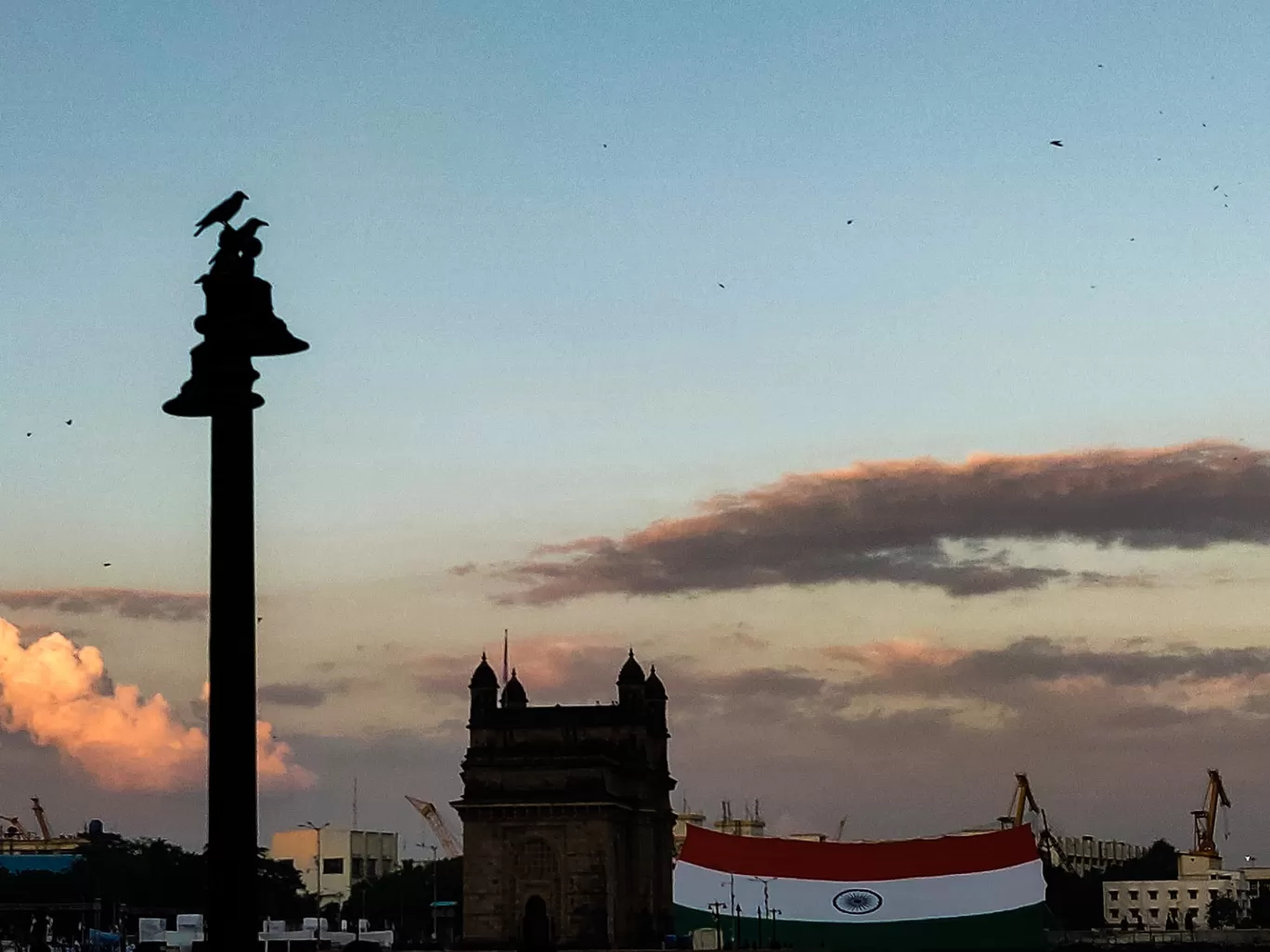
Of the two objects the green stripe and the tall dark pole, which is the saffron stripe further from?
the tall dark pole

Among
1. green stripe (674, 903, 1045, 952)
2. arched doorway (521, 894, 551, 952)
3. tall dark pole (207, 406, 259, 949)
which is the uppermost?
tall dark pole (207, 406, 259, 949)

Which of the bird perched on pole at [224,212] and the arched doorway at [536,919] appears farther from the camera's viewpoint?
the arched doorway at [536,919]

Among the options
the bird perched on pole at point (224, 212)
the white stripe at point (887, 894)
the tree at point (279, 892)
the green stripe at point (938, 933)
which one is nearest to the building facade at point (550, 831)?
the white stripe at point (887, 894)

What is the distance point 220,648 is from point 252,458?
1.83 meters

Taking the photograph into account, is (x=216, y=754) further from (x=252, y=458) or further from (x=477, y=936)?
(x=477, y=936)

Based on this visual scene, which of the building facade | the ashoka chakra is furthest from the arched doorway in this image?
the ashoka chakra

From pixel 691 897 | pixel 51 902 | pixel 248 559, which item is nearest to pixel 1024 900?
pixel 691 897

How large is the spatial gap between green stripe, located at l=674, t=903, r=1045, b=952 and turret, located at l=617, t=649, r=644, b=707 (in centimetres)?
1387

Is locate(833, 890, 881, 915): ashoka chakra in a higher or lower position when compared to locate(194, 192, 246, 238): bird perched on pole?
lower

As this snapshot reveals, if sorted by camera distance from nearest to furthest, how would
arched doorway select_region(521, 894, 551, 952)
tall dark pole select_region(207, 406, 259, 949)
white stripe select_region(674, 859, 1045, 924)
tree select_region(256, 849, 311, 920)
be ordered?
tall dark pole select_region(207, 406, 259, 949), arched doorway select_region(521, 894, 551, 952), white stripe select_region(674, 859, 1045, 924), tree select_region(256, 849, 311, 920)

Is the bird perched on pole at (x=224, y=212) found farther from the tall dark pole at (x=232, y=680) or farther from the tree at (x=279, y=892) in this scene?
the tree at (x=279, y=892)

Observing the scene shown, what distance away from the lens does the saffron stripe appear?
14688cm

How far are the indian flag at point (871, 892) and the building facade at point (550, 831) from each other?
223 inches

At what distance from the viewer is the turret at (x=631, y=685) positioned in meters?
147
